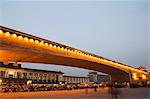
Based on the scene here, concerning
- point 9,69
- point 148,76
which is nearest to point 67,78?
point 148,76

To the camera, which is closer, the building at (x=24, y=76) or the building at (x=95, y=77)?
the building at (x=24, y=76)

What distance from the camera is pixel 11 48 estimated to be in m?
28.0

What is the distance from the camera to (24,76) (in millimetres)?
76125

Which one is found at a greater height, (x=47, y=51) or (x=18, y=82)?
(x=47, y=51)

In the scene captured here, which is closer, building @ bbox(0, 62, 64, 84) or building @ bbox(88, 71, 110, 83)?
building @ bbox(0, 62, 64, 84)

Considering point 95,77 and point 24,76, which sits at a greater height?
point 95,77

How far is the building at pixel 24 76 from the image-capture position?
214 ft

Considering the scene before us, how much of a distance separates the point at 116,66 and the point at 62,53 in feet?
87.9

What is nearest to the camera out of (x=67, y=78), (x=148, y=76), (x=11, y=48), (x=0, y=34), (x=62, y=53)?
(x=0, y=34)

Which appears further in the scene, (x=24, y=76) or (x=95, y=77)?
(x=95, y=77)

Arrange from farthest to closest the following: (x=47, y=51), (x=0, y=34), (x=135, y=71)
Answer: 1. (x=135, y=71)
2. (x=47, y=51)
3. (x=0, y=34)

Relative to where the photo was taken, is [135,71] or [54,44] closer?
[54,44]

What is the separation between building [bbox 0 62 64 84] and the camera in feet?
214

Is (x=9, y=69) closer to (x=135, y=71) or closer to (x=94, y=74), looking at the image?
(x=135, y=71)
